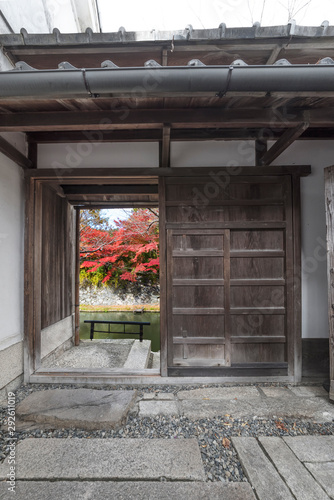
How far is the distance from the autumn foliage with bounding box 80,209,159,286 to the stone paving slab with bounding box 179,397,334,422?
17.5 ft

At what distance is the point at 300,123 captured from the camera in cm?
212

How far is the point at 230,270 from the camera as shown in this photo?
9.49ft

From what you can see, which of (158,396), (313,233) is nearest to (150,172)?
(313,233)

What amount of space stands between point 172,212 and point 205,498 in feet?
7.81

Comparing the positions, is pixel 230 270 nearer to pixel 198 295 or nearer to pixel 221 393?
pixel 198 295

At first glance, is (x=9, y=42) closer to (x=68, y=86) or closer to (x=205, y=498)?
(x=68, y=86)

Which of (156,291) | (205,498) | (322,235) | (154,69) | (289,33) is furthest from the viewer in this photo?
(156,291)

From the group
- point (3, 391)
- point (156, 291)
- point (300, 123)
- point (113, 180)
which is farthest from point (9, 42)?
point (156, 291)

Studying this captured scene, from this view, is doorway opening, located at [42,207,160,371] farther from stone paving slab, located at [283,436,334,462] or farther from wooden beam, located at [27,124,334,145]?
stone paving slab, located at [283,436,334,462]

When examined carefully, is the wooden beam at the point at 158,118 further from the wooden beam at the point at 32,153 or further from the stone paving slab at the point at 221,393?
the stone paving slab at the point at 221,393

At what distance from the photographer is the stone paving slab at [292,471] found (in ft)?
4.83

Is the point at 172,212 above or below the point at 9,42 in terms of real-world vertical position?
below

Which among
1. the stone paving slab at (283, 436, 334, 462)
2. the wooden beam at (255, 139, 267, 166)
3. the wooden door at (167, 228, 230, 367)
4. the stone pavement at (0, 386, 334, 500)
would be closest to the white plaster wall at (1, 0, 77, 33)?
the wooden door at (167, 228, 230, 367)

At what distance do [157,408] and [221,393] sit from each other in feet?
2.30
